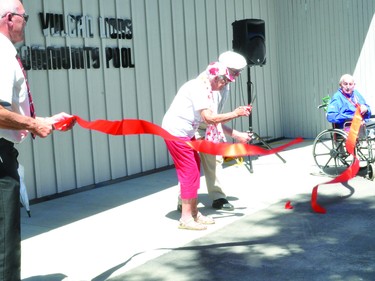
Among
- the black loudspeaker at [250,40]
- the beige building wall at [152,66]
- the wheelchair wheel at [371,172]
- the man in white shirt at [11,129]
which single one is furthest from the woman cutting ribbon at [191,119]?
the black loudspeaker at [250,40]

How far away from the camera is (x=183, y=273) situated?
4.39 m

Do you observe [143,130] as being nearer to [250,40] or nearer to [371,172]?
[371,172]

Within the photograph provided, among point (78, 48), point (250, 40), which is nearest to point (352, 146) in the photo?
point (250, 40)

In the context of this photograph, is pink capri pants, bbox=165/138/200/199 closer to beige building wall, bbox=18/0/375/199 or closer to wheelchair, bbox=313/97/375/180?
beige building wall, bbox=18/0/375/199

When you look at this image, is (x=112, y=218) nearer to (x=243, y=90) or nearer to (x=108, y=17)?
(x=108, y=17)

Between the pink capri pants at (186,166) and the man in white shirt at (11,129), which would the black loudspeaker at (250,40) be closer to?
the pink capri pants at (186,166)

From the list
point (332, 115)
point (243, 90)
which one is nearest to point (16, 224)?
point (332, 115)

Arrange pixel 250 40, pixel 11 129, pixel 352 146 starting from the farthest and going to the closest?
pixel 250 40 < pixel 352 146 < pixel 11 129

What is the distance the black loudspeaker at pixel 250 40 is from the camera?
9.66 m

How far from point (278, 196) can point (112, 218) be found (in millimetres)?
1963

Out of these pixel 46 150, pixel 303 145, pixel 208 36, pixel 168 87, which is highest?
pixel 208 36

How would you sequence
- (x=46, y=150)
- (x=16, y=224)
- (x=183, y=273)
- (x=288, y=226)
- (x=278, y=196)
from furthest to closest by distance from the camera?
(x=46, y=150) < (x=278, y=196) < (x=288, y=226) < (x=183, y=273) < (x=16, y=224)

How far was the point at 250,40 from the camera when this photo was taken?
31.8ft

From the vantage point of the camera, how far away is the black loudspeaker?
380 inches
